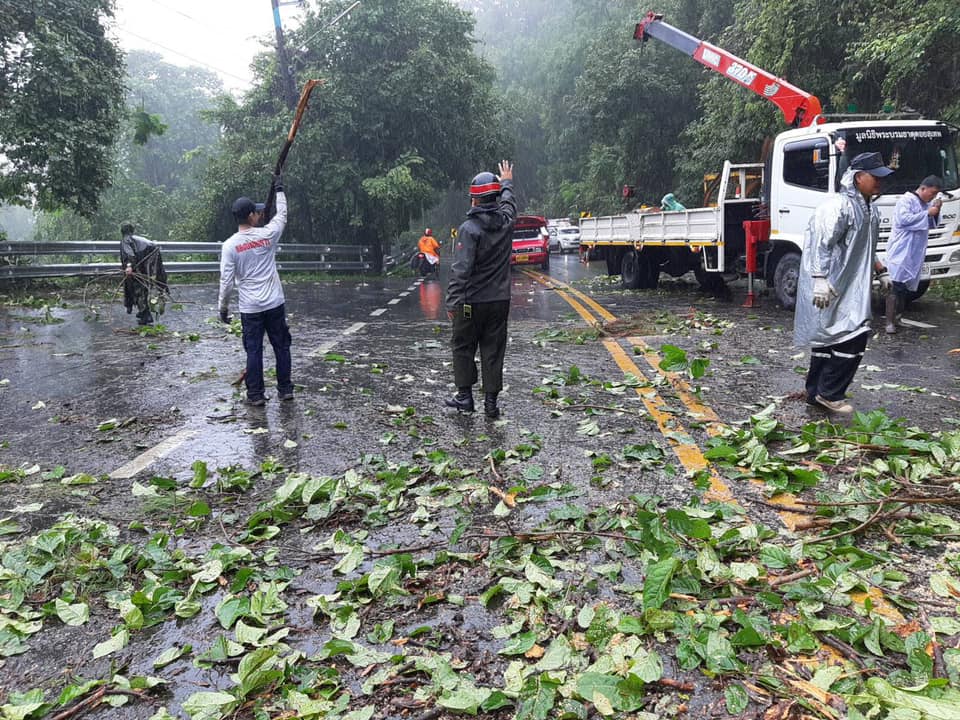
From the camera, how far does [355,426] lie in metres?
6.15

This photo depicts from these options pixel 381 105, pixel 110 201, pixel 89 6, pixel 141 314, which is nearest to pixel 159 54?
pixel 110 201

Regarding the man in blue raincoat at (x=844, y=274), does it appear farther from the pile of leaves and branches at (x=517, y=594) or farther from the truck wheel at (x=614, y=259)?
the truck wheel at (x=614, y=259)

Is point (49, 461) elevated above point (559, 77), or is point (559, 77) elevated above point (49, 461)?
point (559, 77)

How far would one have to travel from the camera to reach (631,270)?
17.5 m

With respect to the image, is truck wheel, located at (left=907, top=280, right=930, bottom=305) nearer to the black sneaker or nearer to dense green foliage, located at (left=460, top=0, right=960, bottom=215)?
dense green foliage, located at (left=460, top=0, right=960, bottom=215)

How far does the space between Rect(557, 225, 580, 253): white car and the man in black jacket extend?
3633cm

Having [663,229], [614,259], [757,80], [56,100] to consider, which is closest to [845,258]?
[757,80]

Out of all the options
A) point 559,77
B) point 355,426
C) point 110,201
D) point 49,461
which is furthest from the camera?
point 559,77

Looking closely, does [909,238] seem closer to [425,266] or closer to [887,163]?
[887,163]

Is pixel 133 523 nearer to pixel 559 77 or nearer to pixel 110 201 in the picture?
pixel 110 201

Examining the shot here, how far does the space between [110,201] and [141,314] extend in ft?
114

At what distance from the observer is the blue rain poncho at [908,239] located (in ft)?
31.7

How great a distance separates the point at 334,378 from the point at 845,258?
194 inches

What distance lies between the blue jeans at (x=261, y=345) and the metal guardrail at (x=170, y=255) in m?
7.71
